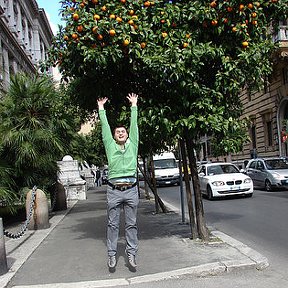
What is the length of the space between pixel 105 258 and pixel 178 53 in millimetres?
3271

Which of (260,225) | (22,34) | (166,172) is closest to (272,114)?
(166,172)

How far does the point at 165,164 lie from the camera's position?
100 feet

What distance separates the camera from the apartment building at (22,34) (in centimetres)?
3116

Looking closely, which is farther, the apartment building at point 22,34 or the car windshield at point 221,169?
the apartment building at point 22,34


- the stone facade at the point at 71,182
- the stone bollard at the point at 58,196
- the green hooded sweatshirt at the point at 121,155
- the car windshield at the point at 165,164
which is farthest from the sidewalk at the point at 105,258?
the car windshield at the point at 165,164

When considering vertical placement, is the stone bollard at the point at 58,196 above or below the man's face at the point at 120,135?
below

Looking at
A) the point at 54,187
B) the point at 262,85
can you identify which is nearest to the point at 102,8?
the point at 262,85

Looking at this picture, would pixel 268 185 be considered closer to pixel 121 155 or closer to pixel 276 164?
pixel 276 164

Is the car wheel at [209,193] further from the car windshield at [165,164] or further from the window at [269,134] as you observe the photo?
the window at [269,134]

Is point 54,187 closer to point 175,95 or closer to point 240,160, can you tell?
point 175,95

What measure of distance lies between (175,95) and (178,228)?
12.2 feet

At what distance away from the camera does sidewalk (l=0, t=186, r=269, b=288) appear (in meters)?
5.59

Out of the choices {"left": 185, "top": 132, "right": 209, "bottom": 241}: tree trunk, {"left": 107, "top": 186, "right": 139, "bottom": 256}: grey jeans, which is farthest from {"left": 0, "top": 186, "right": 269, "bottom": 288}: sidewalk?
{"left": 107, "top": 186, "right": 139, "bottom": 256}: grey jeans

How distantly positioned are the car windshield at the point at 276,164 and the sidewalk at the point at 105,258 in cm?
1209
